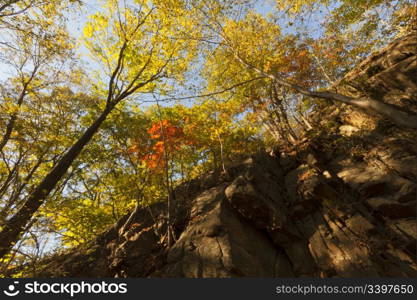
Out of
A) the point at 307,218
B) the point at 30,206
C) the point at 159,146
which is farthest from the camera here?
the point at 159,146

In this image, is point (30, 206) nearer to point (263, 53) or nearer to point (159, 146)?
point (159, 146)

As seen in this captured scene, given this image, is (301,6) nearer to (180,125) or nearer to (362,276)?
(180,125)

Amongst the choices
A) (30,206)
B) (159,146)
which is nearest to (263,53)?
(159,146)

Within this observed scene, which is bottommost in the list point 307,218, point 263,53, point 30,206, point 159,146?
point 307,218

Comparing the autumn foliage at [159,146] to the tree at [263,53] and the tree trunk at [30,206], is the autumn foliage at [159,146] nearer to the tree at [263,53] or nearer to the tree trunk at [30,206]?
the tree trunk at [30,206]

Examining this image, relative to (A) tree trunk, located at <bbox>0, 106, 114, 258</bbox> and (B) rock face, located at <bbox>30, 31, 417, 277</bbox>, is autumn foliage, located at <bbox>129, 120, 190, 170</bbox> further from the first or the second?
(A) tree trunk, located at <bbox>0, 106, 114, 258</bbox>

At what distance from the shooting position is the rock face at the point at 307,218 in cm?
600

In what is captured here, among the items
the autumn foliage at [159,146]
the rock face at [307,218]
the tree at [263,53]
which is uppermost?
the tree at [263,53]

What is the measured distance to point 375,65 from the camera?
1092cm

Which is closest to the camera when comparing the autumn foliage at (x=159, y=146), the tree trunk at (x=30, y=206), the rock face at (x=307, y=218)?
the rock face at (x=307, y=218)

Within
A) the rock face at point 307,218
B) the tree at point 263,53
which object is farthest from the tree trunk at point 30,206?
the tree at point 263,53

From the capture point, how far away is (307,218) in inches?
299

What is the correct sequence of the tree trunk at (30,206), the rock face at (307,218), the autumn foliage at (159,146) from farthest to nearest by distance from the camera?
the autumn foliage at (159,146) < the tree trunk at (30,206) < the rock face at (307,218)

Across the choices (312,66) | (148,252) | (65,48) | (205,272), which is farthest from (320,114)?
(65,48)
